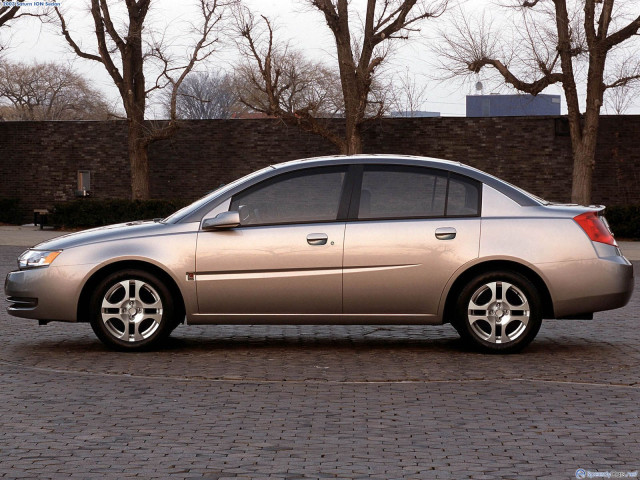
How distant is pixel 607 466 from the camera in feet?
17.0

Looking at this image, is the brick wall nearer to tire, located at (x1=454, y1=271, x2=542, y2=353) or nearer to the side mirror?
tire, located at (x1=454, y1=271, x2=542, y2=353)

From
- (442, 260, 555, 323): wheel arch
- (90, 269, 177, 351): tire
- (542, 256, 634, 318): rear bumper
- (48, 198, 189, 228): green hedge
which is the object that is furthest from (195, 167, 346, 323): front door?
(48, 198, 189, 228): green hedge

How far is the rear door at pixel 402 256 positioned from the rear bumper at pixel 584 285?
0.73 metres

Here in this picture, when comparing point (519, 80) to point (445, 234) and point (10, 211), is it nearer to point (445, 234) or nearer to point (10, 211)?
point (10, 211)

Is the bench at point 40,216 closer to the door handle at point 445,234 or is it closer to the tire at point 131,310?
the tire at point 131,310

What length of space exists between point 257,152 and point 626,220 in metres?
11.1

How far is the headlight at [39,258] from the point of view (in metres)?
9.15

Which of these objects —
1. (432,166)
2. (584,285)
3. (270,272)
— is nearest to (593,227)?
(584,285)

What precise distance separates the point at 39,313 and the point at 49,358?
453mm

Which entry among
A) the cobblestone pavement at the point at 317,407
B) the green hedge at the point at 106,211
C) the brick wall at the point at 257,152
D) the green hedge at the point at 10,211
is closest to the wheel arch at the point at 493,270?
the cobblestone pavement at the point at 317,407

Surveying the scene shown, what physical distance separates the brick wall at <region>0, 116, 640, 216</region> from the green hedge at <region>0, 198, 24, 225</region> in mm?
438

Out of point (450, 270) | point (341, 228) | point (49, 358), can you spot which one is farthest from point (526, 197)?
point (49, 358)

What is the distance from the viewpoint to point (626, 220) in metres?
27.1

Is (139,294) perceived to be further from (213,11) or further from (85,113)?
(85,113)
